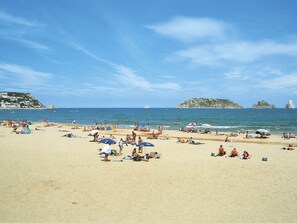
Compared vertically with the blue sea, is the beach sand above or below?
below

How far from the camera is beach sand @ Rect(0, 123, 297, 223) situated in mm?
9586

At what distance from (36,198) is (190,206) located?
5.85m

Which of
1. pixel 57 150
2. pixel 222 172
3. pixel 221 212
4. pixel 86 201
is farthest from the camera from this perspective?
pixel 57 150

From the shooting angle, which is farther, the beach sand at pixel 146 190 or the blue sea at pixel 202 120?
the blue sea at pixel 202 120

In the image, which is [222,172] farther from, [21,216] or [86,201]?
[21,216]

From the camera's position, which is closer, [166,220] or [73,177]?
[166,220]

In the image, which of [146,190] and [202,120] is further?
[202,120]

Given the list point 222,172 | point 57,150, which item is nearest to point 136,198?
point 222,172

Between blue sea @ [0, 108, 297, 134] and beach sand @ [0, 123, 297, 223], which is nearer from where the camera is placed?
beach sand @ [0, 123, 297, 223]

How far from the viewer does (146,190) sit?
12.4 metres

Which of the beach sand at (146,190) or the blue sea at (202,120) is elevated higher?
the blue sea at (202,120)

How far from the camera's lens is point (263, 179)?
569 inches

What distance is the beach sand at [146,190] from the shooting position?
9.59 m

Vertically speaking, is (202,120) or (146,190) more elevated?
(202,120)
